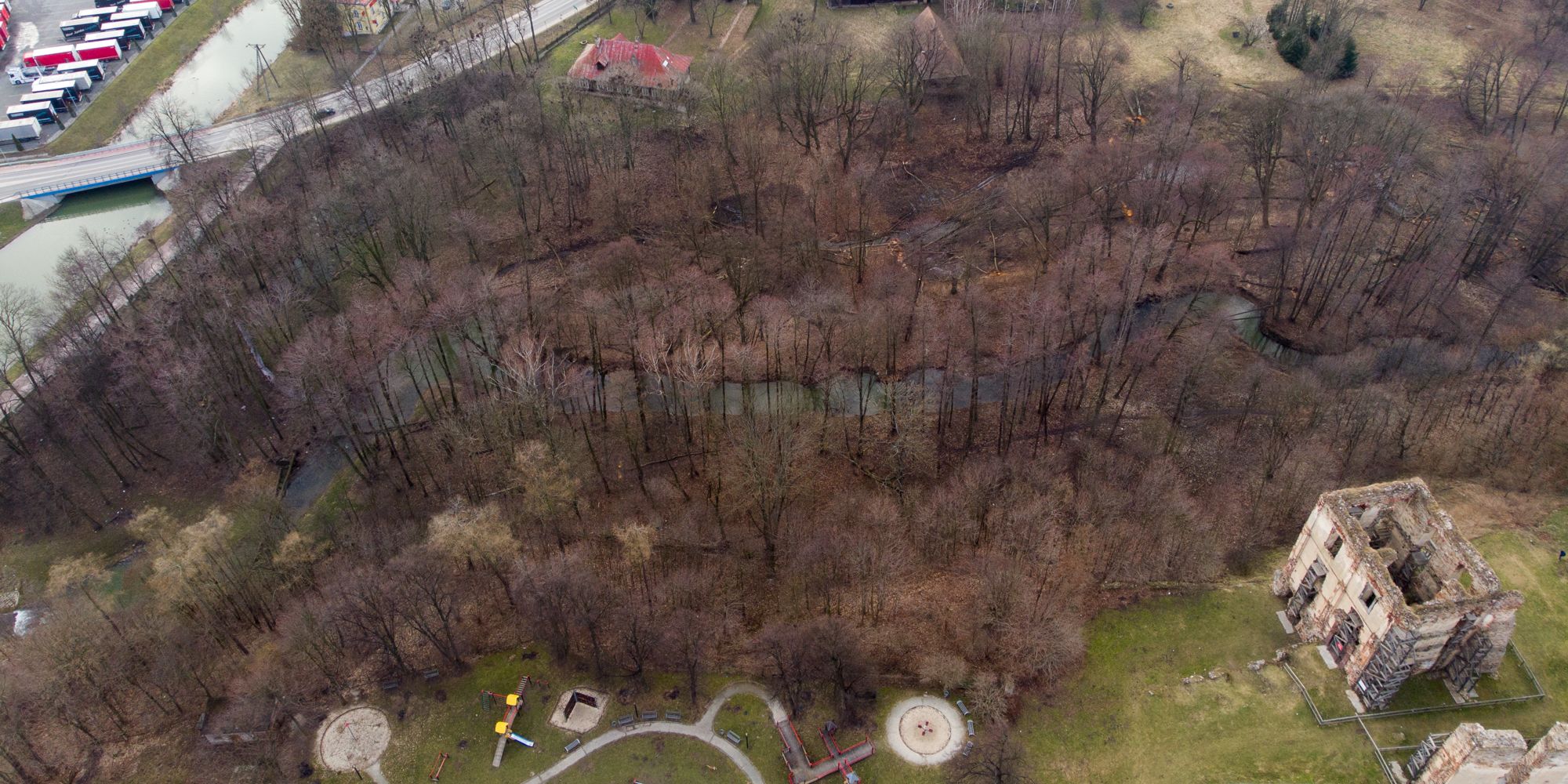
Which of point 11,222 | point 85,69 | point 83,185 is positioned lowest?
point 11,222

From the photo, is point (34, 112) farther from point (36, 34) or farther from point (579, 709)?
point (579, 709)

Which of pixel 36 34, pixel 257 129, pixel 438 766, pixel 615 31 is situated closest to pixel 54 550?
pixel 438 766

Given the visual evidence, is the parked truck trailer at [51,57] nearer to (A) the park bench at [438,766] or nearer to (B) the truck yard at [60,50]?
(B) the truck yard at [60,50]

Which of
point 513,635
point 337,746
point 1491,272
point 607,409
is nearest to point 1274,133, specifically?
point 1491,272

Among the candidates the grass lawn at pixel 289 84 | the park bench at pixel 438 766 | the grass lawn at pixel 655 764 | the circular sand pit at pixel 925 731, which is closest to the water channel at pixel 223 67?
the grass lawn at pixel 289 84

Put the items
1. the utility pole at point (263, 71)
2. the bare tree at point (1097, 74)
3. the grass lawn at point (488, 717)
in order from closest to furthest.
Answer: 1. the grass lawn at point (488, 717)
2. the bare tree at point (1097, 74)
3. the utility pole at point (263, 71)
